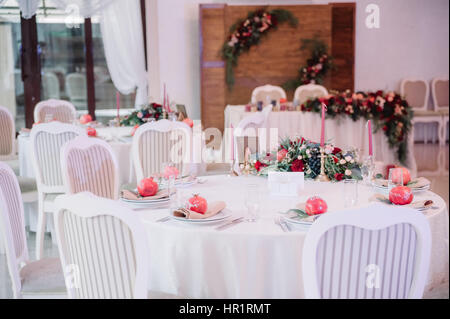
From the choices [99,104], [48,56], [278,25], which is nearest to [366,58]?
[278,25]

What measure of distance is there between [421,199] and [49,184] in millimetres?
2564

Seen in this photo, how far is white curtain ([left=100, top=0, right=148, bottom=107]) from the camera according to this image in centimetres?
798

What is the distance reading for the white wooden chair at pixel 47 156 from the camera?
411 cm

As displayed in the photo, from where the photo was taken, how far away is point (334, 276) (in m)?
1.85

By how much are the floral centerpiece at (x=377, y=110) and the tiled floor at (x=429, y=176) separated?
70 cm

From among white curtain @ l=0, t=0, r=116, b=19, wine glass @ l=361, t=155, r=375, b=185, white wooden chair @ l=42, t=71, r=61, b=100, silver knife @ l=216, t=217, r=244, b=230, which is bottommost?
silver knife @ l=216, t=217, r=244, b=230

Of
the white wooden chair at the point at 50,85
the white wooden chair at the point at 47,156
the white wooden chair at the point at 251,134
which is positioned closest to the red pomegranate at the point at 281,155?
the white wooden chair at the point at 251,134

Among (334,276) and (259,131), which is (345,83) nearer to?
(259,131)

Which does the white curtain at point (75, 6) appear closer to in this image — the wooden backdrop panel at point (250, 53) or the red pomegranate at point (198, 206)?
the wooden backdrop panel at point (250, 53)

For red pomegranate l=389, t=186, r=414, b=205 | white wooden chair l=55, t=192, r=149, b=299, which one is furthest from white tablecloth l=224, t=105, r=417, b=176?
white wooden chair l=55, t=192, r=149, b=299

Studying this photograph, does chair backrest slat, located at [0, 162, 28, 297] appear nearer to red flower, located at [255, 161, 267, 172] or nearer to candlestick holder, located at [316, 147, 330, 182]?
red flower, located at [255, 161, 267, 172]

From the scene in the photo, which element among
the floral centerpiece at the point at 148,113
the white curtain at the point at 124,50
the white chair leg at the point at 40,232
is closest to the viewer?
the white chair leg at the point at 40,232

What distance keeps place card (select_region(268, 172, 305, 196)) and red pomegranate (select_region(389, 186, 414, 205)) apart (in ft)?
1.59

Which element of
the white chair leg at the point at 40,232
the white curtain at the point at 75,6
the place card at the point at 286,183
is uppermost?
the white curtain at the point at 75,6
